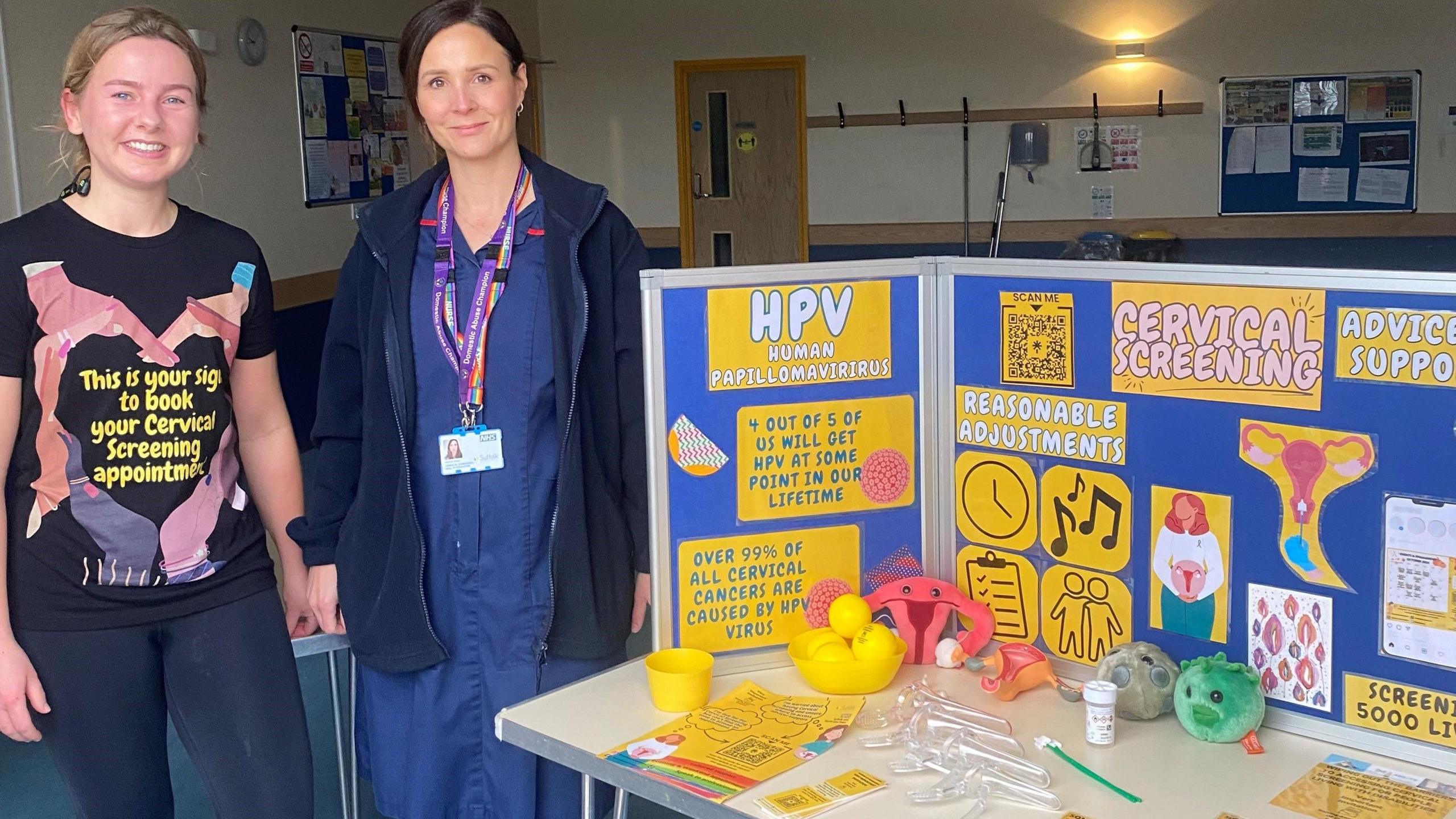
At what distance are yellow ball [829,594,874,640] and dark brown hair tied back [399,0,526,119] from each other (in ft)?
2.69

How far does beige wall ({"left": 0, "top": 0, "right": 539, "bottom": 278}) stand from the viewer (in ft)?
13.7

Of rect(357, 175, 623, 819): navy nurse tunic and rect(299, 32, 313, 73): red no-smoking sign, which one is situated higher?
rect(299, 32, 313, 73): red no-smoking sign

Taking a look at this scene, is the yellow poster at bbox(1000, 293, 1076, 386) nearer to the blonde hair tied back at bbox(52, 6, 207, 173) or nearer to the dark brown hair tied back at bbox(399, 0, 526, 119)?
the dark brown hair tied back at bbox(399, 0, 526, 119)

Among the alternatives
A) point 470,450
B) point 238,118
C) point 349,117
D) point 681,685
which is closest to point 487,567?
point 470,450

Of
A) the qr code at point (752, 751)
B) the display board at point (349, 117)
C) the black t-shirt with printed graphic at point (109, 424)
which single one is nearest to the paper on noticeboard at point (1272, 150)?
the display board at point (349, 117)

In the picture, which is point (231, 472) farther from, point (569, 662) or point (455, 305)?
point (569, 662)

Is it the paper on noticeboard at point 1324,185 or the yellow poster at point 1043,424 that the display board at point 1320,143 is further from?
the yellow poster at point 1043,424

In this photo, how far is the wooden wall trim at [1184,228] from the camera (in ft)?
22.7

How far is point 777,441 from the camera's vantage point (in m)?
1.71

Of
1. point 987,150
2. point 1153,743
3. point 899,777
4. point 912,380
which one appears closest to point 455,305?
point 912,380

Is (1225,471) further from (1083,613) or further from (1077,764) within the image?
(1077,764)

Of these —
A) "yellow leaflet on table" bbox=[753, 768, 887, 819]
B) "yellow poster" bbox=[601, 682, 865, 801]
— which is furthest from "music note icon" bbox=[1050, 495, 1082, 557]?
"yellow leaflet on table" bbox=[753, 768, 887, 819]

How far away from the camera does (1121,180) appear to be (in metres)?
7.32

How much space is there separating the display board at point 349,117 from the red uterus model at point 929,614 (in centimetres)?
459
